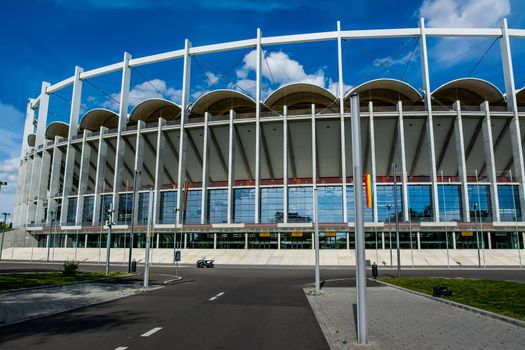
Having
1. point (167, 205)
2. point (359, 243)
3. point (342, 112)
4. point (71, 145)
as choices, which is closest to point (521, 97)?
point (342, 112)

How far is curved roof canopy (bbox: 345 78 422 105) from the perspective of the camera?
182 ft

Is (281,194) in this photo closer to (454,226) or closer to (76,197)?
(454,226)

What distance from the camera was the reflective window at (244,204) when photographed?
188 feet

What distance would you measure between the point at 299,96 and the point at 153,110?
81.1 ft

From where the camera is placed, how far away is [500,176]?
64438 millimetres

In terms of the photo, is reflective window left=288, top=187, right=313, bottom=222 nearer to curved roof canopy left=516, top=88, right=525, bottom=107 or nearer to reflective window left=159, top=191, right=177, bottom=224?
reflective window left=159, top=191, right=177, bottom=224

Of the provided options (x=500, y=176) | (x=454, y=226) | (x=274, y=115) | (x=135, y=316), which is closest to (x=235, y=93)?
(x=274, y=115)

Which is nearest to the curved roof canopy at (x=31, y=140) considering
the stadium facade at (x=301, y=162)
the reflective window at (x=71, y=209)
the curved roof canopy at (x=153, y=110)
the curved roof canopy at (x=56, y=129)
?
the curved roof canopy at (x=56, y=129)

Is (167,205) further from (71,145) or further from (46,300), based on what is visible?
(46,300)

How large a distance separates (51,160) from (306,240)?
174 ft

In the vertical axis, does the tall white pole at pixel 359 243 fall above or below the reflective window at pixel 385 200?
below

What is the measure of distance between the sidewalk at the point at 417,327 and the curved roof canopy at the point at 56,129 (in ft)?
237

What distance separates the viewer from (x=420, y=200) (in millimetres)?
54062

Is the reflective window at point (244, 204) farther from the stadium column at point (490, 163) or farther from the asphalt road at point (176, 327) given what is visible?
the asphalt road at point (176, 327)
